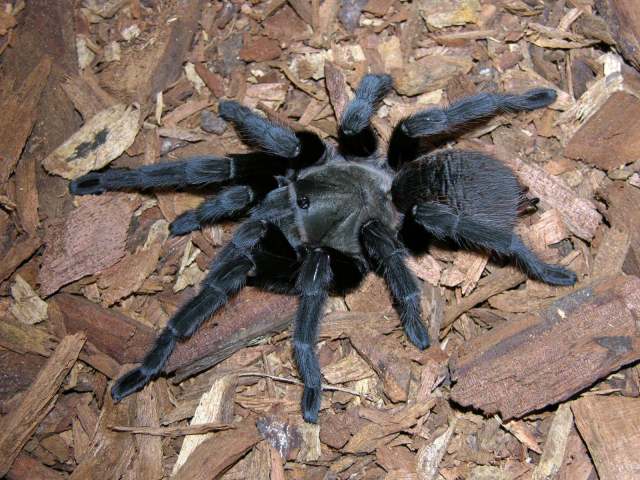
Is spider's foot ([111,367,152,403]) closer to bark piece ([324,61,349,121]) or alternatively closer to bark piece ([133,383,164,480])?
bark piece ([133,383,164,480])

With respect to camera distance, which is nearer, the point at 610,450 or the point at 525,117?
the point at 610,450

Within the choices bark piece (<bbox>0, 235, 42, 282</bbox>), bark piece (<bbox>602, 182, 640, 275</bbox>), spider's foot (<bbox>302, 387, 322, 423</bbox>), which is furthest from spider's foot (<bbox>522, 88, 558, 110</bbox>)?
bark piece (<bbox>0, 235, 42, 282</bbox>)

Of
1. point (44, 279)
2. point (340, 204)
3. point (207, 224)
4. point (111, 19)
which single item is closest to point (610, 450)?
point (340, 204)

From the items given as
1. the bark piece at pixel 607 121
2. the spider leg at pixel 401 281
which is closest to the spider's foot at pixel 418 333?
the spider leg at pixel 401 281

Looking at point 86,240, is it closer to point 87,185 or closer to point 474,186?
point 87,185

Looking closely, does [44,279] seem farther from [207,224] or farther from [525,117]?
[525,117]

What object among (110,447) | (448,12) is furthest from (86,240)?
(448,12)
